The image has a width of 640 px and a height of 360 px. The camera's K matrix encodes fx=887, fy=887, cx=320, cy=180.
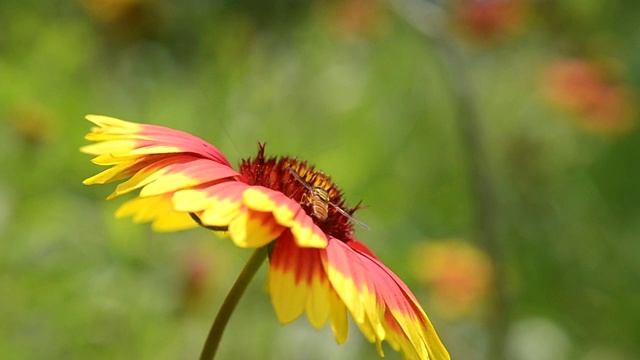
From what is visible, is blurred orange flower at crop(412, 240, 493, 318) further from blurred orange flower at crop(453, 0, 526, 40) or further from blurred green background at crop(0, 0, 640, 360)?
blurred orange flower at crop(453, 0, 526, 40)

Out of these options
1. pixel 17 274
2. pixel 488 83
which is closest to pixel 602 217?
pixel 488 83

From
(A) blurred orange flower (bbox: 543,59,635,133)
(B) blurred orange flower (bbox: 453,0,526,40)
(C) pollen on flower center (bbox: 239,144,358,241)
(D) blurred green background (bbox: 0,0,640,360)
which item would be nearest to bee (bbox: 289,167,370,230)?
(C) pollen on flower center (bbox: 239,144,358,241)

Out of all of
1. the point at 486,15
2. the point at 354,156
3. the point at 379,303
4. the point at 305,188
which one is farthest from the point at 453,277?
the point at 379,303

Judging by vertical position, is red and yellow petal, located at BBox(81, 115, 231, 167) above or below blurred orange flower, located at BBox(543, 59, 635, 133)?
below

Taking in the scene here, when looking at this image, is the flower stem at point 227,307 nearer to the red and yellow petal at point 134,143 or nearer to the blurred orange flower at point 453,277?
the red and yellow petal at point 134,143

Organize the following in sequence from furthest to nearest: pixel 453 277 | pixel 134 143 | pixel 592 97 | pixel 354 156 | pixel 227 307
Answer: pixel 592 97 → pixel 354 156 → pixel 453 277 → pixel 134 143 → pixel 227 307

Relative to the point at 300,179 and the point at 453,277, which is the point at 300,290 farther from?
the point at 453,277
